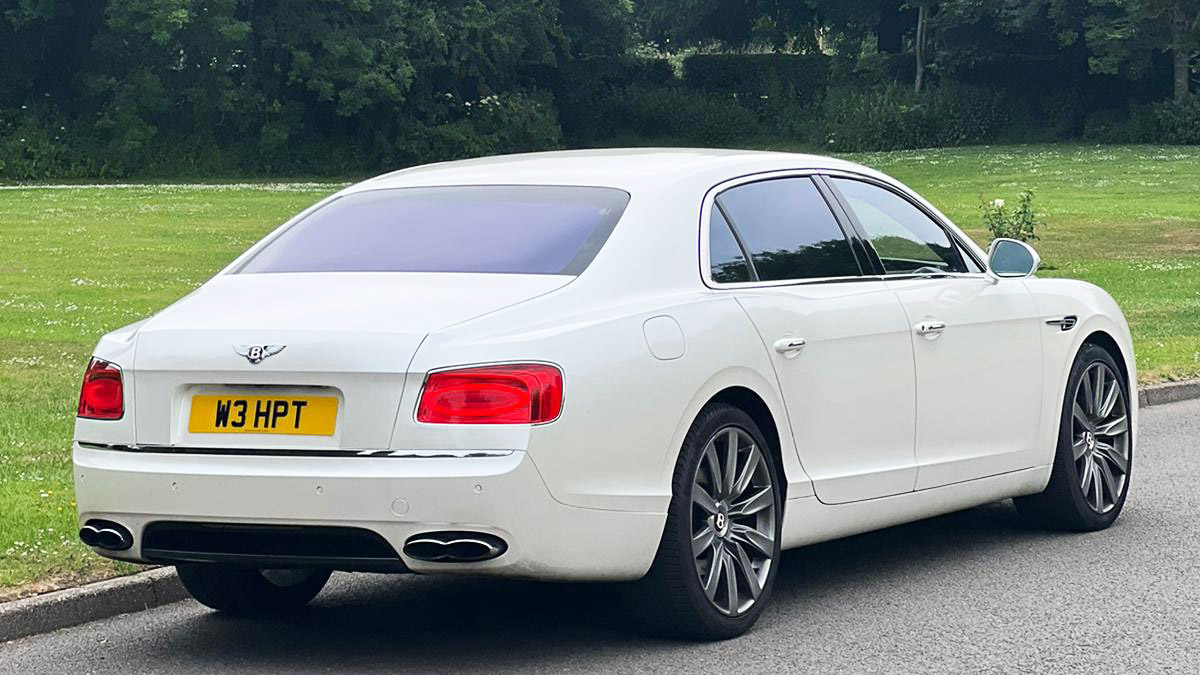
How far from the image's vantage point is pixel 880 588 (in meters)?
7.20

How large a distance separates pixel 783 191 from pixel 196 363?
2404 mm

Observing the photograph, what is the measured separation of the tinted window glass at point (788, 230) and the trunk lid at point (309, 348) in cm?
101

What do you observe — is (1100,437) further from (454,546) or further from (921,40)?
(921,40)

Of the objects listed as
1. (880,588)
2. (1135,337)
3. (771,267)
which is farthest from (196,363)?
(1135,337)

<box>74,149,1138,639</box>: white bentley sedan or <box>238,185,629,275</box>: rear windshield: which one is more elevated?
<box>238,185,629,275</box>: rear windshield

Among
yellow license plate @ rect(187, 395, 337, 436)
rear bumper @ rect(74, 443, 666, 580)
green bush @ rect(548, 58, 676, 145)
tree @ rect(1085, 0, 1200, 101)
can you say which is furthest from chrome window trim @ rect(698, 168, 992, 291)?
green bush @ rect(548, 58, 676, 145)

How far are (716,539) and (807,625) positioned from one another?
1.77ft

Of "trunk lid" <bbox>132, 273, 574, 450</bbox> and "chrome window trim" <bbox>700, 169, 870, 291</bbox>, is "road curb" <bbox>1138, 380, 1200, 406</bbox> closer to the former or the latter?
"chrome window trim" <bbox>700, 169, 870, 291</bbox>

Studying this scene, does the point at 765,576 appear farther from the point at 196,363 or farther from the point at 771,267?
the point at 196,363

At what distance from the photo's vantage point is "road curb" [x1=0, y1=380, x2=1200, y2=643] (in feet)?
21.4

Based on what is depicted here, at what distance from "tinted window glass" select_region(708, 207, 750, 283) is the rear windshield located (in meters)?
0.35

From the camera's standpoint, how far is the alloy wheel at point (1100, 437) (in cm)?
830

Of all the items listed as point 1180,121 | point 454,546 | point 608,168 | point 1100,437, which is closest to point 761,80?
point 1180,121

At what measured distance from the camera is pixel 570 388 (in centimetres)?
562
